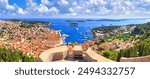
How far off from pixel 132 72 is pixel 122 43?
3.33 feet

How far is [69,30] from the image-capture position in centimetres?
496

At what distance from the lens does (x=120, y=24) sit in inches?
202

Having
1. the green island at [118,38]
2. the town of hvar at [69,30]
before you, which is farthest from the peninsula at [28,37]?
the green island at [118,38]

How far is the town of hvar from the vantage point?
4.95 metres

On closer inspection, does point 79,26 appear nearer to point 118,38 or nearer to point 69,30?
point 69,30

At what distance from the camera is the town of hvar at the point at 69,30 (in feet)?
16.2

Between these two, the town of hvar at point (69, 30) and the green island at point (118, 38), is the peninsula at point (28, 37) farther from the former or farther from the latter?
the green island at point (118, 38)

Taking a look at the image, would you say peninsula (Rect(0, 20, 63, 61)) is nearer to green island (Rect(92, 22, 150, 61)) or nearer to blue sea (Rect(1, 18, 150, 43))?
blue sea (Rect(1, 18, 150, 43))

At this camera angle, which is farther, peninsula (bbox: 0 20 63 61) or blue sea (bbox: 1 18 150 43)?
peninsula (bbox: 0 20 63 61)

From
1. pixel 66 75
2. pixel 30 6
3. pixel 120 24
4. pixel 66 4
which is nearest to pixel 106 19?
pixel 120 24

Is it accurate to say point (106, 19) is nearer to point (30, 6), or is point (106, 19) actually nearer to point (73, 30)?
point (73, 30)

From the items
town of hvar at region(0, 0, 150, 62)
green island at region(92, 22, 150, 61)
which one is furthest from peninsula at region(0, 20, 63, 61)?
green island at region(92, 22, 150, 61)

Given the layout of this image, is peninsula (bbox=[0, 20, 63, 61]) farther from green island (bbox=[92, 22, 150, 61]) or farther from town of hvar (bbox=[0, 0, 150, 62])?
green island (bbox=[92, 22, 150, 61])

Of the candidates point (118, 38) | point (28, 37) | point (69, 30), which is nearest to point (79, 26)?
point (69, 30)
